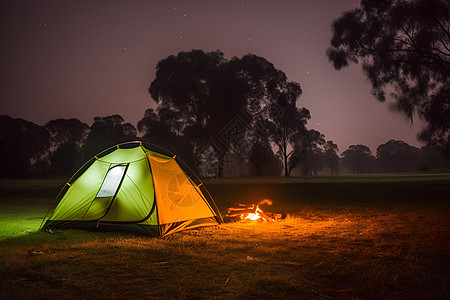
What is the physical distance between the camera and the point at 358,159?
109500mm

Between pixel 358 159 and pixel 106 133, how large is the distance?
82.1m

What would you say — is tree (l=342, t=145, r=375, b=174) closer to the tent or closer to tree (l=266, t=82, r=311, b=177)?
tree (l=266, t=82, r=311, b=177)

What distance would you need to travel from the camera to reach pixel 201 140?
42.6m

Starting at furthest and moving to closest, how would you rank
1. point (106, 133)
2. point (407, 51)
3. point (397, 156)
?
1. point (397, 156)
2. point (106, 133)
3. point (407, 51)

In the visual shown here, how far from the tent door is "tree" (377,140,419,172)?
378 ft

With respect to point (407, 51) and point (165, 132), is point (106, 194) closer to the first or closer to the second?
point (407, 51)

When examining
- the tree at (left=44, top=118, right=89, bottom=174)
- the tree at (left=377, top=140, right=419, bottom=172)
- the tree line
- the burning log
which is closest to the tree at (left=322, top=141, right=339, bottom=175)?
the tree line

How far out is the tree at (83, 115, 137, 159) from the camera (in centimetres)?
5678

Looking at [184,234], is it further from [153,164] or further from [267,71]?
[267,71]

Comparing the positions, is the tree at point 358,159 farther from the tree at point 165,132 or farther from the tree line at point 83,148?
the tree at point 165,132

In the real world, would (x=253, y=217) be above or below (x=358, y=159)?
below

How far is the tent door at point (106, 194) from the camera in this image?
8.64m

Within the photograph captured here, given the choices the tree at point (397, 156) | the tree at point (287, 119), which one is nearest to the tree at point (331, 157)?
the tree at point (397, 156)

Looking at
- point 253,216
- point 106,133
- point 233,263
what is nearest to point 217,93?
point 106,133
